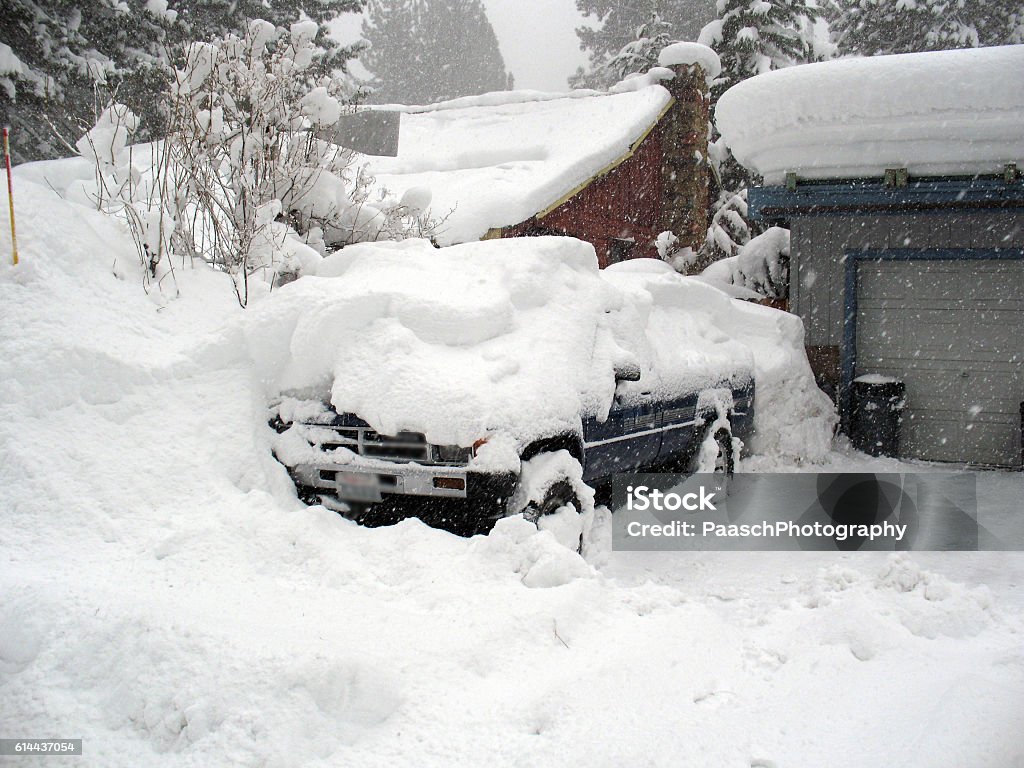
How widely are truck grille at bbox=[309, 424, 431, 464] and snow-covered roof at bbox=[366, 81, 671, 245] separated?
267 inches

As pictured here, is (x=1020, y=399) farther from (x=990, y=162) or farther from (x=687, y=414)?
(x=687, y=414)

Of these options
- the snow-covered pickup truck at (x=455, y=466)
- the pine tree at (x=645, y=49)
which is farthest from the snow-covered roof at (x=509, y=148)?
the pine tree at (x=645, y=49)

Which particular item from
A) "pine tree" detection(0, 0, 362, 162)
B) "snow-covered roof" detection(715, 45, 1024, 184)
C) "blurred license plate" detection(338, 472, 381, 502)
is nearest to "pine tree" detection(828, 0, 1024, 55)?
"snow-covered roof" detection(715, 45, 1024, 184)

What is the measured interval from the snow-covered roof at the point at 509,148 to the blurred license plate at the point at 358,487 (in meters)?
6.98

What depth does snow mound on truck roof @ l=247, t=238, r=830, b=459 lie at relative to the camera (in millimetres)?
4621

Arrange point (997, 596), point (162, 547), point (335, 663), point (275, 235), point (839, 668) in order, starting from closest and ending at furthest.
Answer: point (335, 663) < point (839, 668) < point (162, 547) < point (997, 596) < point (275, 235)

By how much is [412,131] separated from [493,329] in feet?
38.9

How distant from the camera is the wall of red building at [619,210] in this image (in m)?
13.8

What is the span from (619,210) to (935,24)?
1554 centimetres

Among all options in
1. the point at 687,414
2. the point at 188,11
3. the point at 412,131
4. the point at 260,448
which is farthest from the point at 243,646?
the point at 188,11

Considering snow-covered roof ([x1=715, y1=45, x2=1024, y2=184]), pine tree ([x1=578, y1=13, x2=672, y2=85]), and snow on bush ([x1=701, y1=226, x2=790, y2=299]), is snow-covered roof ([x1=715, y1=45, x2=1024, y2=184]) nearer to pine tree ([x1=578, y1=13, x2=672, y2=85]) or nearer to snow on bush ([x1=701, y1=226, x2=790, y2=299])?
snow on bush ([x1=701, y1=226, x2=790, y2=299])

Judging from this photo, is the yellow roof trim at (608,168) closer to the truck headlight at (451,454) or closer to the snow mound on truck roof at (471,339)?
the snow mound on truck roof at (471,339)

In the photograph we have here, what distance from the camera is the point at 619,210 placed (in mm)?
15273

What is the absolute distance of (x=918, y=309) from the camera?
9.80m
